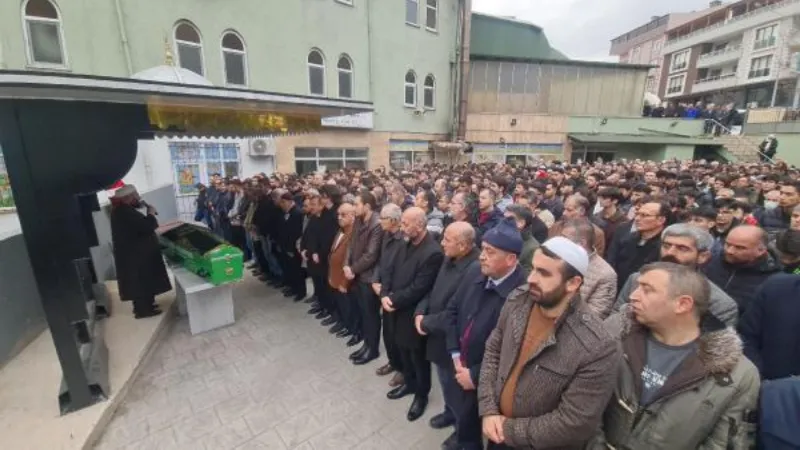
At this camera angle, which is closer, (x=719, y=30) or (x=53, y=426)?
(x=53, y=426)

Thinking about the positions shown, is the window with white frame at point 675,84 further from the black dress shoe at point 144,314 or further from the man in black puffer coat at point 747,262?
the black dress shoe at point 144,314

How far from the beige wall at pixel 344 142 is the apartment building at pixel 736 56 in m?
29.9

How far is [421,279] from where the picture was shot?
329 centimetres

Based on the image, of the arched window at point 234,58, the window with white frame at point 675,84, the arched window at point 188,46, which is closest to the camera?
the arched window at point 188,46

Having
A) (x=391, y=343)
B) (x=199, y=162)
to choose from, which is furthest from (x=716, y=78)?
(x=391, y=343)

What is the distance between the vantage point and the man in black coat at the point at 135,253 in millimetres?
4777

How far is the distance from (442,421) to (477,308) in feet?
4.73

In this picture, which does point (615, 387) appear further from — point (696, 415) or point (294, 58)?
point (294, 58)

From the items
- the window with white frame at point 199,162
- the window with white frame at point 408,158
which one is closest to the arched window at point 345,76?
the window with white frame at point 408,158

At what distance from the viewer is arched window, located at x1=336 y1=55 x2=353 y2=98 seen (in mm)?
14791

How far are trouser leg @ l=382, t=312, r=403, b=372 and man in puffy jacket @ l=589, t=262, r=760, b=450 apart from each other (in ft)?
6.91

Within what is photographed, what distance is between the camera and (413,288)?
130 inches

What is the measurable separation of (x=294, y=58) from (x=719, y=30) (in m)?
38.8

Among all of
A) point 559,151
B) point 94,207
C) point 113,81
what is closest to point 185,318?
point 94,207
